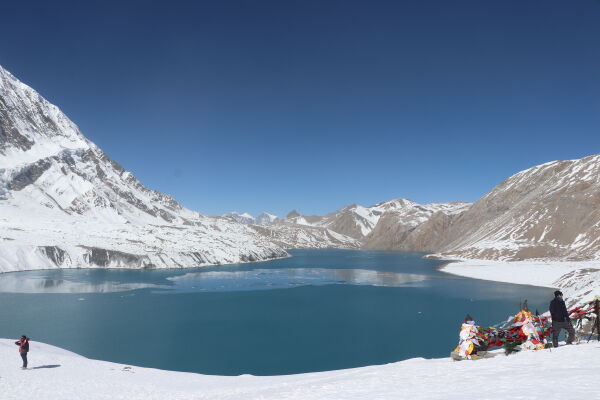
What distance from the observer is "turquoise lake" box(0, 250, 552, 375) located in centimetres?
3937

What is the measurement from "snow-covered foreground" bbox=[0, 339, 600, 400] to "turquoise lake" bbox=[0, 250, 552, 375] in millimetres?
5672

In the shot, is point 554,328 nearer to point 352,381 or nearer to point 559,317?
point 559,317

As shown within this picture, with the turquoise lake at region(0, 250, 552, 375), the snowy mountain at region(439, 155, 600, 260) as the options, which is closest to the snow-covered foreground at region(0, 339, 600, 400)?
the turquoise lake at region(0, 250, 552, 375)

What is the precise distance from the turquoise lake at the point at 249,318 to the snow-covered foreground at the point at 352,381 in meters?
5.67

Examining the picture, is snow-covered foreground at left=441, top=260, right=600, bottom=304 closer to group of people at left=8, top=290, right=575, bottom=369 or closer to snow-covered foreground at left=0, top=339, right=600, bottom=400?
group of people at left=8, top=290, right=575, bottom=369

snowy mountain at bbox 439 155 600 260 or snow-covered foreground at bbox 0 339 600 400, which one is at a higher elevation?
snowy mountain at bbox 439 155 600 260

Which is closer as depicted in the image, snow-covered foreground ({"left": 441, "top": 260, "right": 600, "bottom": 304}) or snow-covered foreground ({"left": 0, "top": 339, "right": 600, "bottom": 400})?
snow-covered foreground ({"left": 0, "top": 339, "right": 600, "bottom": 400})

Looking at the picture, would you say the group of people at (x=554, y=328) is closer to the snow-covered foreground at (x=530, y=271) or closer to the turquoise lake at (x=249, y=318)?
the turquoise lake at (x=249, y=318)

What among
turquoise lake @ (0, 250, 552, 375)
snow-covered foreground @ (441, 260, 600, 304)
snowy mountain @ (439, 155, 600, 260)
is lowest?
turquoise lake @ (0, 250, 552, 375)

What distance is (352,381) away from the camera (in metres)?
19.3

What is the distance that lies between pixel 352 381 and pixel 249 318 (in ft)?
132

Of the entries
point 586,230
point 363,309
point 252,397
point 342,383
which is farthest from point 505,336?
point 586,230

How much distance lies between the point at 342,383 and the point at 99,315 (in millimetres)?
49265

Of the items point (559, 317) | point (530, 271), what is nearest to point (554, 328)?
point (559, 317)
